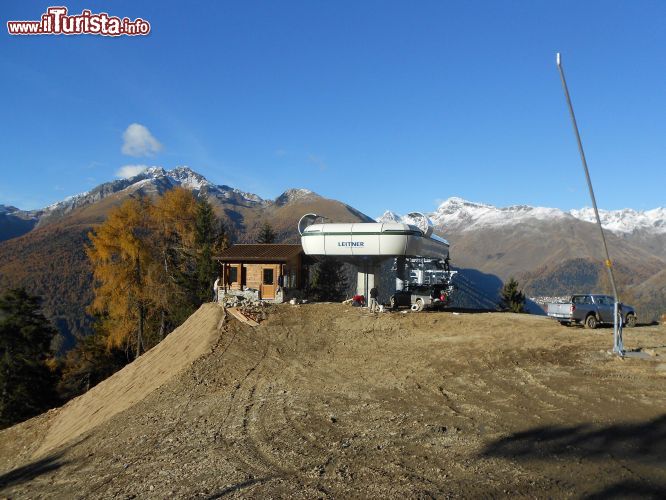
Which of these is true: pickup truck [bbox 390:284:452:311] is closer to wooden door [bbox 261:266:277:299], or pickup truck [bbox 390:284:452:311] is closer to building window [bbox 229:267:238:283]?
wooden door [bbox 261:266:277:299]

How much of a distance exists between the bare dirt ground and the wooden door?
43.5ft

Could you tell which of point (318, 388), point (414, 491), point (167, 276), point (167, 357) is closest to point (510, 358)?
point (318, 388)

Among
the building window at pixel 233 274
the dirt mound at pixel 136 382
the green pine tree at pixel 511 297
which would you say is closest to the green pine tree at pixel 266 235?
the building window at pixel 233 274

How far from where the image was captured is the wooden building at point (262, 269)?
116 feet

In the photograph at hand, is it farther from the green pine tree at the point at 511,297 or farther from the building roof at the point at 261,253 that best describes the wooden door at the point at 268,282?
the green pine tree at the point at 511,297

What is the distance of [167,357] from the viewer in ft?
77.5

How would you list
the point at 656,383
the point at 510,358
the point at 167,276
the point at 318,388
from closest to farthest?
1. the point at 656,383
2. the point at 318,388
3. the point at 510,358
4. the point at 167,276

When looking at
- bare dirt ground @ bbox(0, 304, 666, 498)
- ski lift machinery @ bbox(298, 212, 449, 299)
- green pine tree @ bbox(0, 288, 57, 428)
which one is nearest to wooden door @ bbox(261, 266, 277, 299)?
ski lift machinery @ bbox(298, 212, 449, 299)

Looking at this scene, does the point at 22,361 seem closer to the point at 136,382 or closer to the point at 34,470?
the point at 136,382

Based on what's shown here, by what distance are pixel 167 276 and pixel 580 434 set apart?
36816mm

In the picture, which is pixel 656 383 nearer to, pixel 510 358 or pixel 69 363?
pixel 510 358

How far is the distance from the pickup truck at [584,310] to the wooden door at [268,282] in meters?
18.6

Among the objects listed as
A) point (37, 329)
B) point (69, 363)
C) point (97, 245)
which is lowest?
point (69, 363)

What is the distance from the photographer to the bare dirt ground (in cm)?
810
